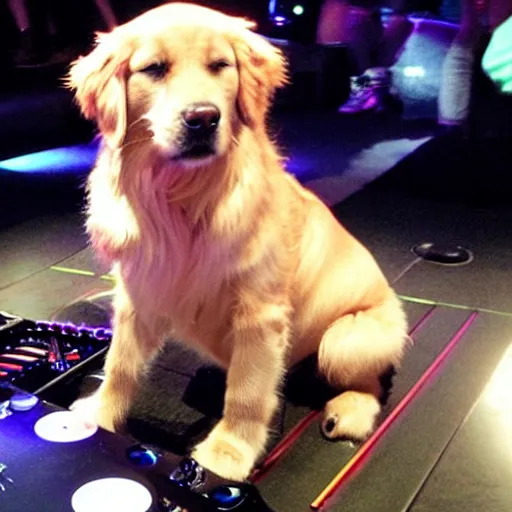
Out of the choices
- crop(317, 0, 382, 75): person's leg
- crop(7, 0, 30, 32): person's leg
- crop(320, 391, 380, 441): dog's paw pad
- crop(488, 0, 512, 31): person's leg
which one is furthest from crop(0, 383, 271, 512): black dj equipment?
crop(317, 0, 382, 75): person's leg

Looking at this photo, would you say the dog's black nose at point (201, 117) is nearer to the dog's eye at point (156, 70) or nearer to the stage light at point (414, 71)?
the dog's eye at point (156, 70)

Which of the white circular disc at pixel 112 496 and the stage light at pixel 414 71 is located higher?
the white circular disc at pixel 112 496

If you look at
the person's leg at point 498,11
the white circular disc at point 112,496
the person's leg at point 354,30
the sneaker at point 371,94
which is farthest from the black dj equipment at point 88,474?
the person's leg at point 354,30

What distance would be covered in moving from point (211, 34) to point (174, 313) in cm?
42

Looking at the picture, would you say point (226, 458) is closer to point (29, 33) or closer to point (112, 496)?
point (112, 496)

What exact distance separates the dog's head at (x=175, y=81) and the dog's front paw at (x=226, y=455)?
446 millimetres

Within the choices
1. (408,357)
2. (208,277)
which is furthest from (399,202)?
(208,277)

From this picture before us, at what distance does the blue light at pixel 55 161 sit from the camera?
120 inches

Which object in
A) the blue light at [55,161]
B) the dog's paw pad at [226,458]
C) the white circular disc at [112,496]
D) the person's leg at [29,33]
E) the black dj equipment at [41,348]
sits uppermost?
the person's leg at [29,33]

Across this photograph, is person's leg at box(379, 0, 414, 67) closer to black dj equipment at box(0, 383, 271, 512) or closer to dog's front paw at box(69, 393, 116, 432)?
dog's front paw at box(69, 393, 116, 432)

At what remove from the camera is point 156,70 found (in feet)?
3.31

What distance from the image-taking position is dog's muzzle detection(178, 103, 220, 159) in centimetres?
99

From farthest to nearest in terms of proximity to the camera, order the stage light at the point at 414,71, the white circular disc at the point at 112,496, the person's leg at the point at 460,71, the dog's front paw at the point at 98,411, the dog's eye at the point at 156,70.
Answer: the stage light at the point at 414,71, the person's leg at the point at 460,71, the dog's front paw at the point at 98,411, the dog's eye at the point at 156,70, the white circular disc at the point at 112,496

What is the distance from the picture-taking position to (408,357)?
156cm
